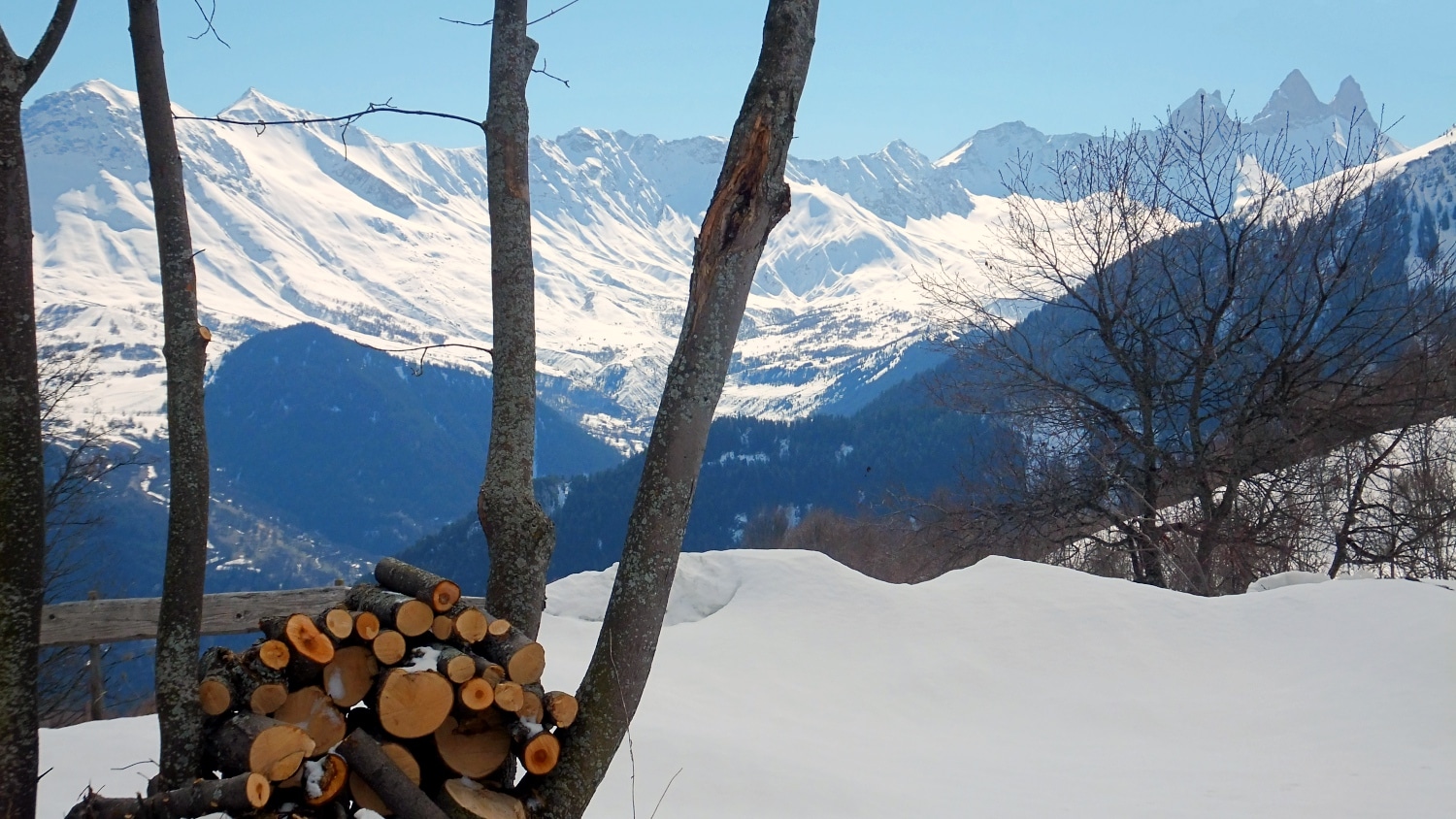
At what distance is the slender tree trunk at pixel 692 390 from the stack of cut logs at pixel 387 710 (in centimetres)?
15

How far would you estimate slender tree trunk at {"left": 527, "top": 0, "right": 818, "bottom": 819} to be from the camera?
3.46 m

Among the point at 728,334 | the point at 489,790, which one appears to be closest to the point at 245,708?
the point at 489,790

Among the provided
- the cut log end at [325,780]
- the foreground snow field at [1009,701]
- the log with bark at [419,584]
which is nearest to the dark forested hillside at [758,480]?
the foreground snow field at [1009,701]

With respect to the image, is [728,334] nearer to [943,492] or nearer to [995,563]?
[995,563]

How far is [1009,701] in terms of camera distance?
801 cm

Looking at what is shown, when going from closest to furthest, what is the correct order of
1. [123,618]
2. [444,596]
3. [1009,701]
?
[444,596] < [123,618] < [1009,701]

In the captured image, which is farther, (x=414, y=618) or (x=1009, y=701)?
(x=1009, y=701)

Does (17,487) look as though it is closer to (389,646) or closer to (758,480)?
(389,646)

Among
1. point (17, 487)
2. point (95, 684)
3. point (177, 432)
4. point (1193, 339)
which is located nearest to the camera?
point (17, 487)

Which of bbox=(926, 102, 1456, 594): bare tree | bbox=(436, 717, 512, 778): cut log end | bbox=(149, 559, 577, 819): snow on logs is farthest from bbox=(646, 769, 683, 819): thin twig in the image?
bbox=(926, 102, 1456, 594): bare tree

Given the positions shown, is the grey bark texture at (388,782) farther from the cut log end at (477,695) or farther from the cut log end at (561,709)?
the cut log end at (561,709)

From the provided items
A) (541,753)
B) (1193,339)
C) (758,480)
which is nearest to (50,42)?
(541,753)

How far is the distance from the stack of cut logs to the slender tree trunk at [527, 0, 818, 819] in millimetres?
155

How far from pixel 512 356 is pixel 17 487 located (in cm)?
186
